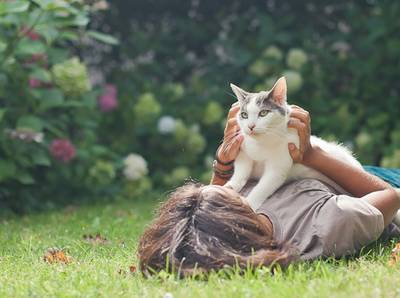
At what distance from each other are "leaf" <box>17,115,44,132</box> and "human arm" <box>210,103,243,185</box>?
1980 millimetres

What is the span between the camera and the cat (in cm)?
297

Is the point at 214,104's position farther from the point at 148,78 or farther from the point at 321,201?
the point at 321,201

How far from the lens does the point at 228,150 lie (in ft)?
10.5

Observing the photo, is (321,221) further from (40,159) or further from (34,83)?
(34,83)

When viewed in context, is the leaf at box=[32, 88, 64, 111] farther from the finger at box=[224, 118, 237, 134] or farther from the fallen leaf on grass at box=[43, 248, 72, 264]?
the finger at box=[224, 118, 237, 134]

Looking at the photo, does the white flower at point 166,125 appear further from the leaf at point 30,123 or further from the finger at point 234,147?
the finger at point 234,147

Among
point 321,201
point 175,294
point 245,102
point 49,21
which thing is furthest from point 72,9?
point 175,294

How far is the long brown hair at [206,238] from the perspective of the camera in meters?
2.63

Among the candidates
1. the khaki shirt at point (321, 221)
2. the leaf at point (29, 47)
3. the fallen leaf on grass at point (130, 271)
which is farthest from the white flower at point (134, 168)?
the fallen leaf on grass at point (130, 271)

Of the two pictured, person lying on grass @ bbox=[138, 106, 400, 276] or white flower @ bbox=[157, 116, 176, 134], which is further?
white flower @ bbox=[157, 116, 176, 134]

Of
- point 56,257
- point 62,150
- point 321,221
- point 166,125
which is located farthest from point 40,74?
point 321,221

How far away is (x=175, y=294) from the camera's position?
2.41m

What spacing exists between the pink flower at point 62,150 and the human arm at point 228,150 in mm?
2172

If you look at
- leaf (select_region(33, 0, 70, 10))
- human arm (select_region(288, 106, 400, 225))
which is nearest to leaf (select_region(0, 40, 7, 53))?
leaf (select_region(33, 0, 70, 10))
